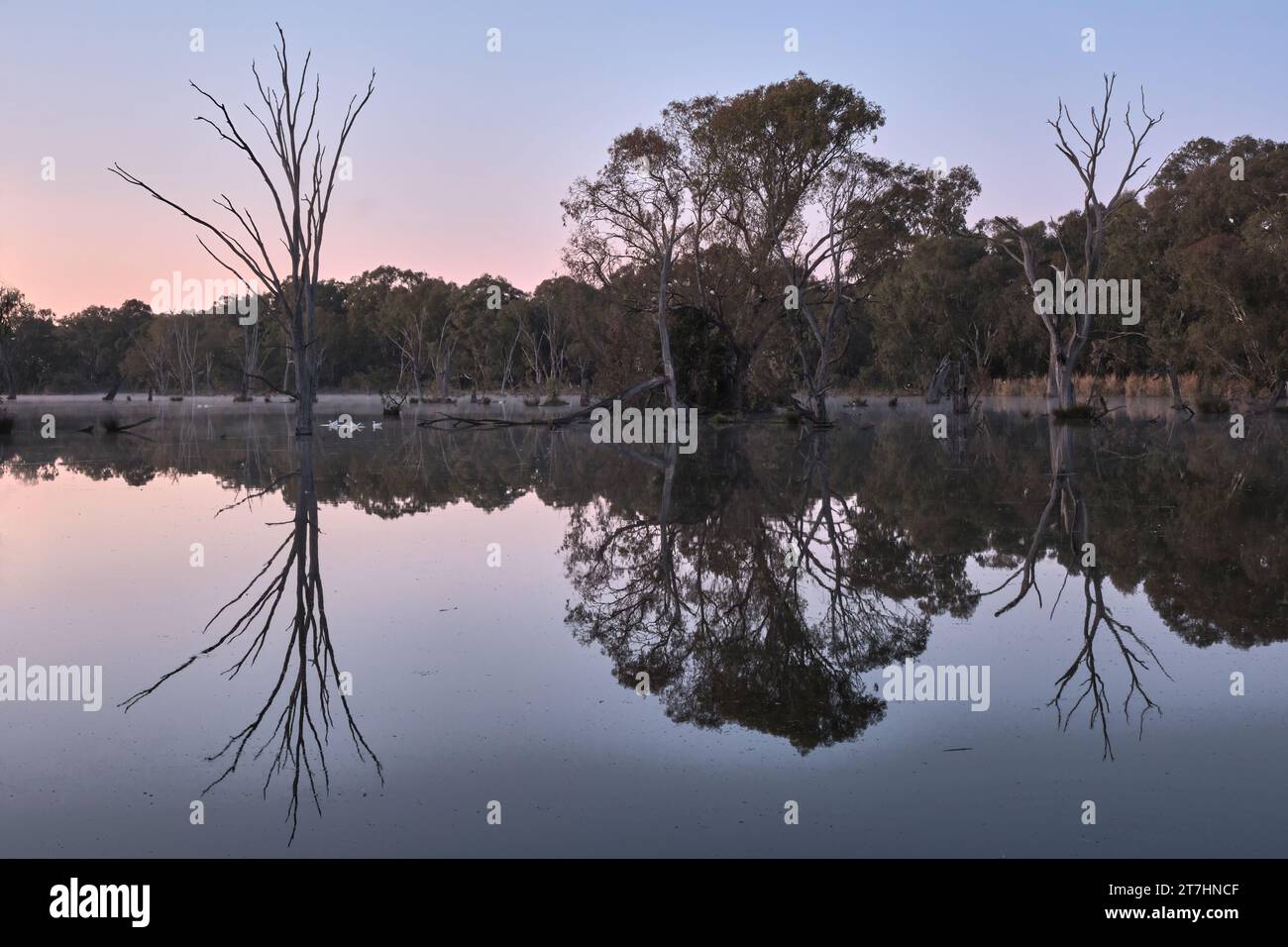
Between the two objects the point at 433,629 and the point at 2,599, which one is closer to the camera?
the point at 433,629

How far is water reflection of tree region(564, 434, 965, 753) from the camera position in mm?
5832

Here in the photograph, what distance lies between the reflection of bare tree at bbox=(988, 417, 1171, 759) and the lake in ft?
0.12

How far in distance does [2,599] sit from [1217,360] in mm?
47088

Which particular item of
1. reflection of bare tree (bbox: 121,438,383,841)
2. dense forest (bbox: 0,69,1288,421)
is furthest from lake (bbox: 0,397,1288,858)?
dense forest (bbox: 0,69,1288,421)

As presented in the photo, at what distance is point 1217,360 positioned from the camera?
150 ft

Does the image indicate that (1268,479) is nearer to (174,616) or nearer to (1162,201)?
(174,616)

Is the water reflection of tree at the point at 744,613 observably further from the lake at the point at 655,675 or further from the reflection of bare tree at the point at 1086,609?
the reflection of bare tree at the point at 1086,609

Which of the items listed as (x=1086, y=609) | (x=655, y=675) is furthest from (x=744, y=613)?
(x=1086, y=609)

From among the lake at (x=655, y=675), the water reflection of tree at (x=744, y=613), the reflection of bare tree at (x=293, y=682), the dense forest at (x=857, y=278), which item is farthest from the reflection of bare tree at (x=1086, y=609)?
the dense forest at (x=857, y=278)

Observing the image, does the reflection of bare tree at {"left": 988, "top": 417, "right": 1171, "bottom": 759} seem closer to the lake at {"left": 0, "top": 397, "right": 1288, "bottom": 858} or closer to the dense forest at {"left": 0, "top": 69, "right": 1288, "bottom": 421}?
the lake at {"left": 0, "top": 397, "right": 1288, "bottom": 858}

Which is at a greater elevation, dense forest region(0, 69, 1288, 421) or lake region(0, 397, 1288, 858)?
dense forest region(0, 69, 1288, 421)

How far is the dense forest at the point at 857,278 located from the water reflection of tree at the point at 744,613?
53.3ft
